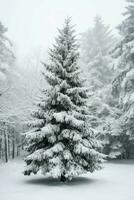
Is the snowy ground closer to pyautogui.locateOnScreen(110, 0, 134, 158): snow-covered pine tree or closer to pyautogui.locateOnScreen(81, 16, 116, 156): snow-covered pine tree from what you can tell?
pyautogui.locateOnScreen(110, 0, 134, 158): snow-covered pine tree

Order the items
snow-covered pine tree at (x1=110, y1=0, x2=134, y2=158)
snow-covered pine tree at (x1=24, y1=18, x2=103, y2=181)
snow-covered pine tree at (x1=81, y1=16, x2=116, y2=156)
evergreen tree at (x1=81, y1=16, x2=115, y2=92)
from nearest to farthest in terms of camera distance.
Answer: snow-covered pine tree at (x1=24, y1=18, x2=103, y2=181) → snow-covered pine tree at (x1=110, y1=0, x2=134, y2=158) → snow-covered pine tree at (x1=81, y1=16, x2=116, y2=156) → evergreen tree at (x1=81, y1=16, x2=115, y2=92)

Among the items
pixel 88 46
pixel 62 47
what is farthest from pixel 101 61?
pixel 62 47

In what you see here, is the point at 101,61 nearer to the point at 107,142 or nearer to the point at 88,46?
the point at 88,46

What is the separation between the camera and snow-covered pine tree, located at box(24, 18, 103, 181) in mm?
13479

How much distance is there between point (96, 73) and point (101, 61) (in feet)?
4.86

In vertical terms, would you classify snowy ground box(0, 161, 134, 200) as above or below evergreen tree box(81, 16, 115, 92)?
below

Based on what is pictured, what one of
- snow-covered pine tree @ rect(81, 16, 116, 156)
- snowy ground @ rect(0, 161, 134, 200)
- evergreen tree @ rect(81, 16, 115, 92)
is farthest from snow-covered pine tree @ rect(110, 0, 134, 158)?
snowy ground @ rect(0, 161, 134, 200)

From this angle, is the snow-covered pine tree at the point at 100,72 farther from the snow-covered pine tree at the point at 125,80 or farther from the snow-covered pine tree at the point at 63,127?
the snow-covered pine tree at the point at 63,127

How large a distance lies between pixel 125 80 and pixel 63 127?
30.4 ft

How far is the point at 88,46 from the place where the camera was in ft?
119

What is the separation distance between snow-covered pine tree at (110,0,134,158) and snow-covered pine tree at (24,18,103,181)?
7.17 m

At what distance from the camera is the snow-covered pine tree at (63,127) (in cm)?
1348

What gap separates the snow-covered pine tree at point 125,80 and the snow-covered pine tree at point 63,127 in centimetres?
Answer: 717

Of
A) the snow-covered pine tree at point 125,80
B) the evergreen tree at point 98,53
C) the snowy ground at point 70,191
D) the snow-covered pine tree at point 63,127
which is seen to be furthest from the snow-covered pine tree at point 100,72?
the snowy ground at point 70,191
